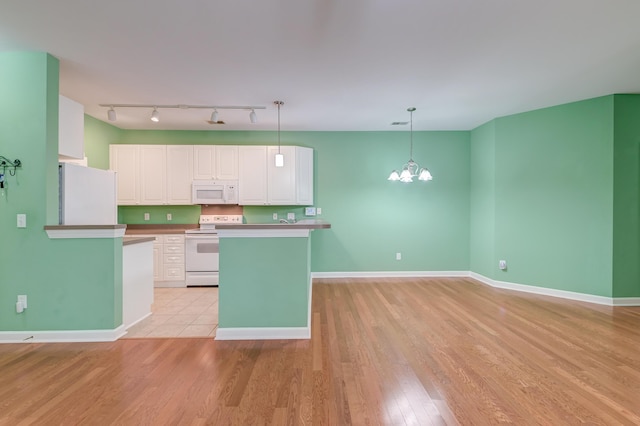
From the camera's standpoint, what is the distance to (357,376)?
2232mm

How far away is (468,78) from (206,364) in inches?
152

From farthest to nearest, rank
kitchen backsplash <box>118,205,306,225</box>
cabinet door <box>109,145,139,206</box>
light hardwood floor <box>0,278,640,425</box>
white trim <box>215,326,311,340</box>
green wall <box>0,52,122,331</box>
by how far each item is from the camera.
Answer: kitchen backsplash <box>118,205,306,225</box> → cabinet door <box>109,145,139,206</box> → white trim <box>215,326,311,340</box> → green wall <box>0,52,122,331</box> → light hardwood floor <box>0,278,640,425</box>

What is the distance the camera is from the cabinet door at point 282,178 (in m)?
5.25

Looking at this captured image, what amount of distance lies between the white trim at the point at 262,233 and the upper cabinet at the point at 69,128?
192 cm

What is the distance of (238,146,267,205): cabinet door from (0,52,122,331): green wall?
2527 mm

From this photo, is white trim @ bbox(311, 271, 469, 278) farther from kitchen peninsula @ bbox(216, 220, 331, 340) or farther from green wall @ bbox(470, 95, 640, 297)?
kitchen peninsula @ bbox(216, 220, 331, 340)

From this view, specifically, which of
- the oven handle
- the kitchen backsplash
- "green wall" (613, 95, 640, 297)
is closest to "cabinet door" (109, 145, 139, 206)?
the kitchen backsplash

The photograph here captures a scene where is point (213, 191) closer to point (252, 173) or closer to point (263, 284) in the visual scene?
point (252, 173)

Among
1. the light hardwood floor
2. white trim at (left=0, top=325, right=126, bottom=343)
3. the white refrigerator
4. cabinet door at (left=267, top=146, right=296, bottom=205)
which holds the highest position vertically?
cabinet door at (left=267, top=146, right=296, bottom=205)

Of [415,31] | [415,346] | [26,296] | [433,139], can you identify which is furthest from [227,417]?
[433,139]

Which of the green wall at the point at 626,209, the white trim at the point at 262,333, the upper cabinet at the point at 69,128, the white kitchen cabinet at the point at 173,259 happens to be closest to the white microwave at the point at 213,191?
the white kitchen cabinet at the point at 173,259

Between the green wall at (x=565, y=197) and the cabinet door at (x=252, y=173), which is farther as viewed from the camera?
the cabinet door at (x=252, y=173)

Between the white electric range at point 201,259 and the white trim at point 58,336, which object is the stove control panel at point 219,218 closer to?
the white electric range at point 201,259

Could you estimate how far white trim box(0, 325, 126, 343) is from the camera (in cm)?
282
